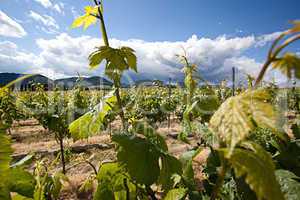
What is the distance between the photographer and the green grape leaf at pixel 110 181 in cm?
111

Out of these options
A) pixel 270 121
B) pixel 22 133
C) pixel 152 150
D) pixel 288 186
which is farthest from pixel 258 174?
pixel 22 133

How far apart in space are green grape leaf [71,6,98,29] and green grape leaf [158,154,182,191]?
0.63 metres

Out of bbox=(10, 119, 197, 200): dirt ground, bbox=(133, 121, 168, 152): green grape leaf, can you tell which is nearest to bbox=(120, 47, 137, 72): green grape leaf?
bbox=(133, 121, 168, 152): green grape leaf

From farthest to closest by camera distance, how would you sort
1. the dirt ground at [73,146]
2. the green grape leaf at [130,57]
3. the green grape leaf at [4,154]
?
the dirt ground at [73,146] < the green grape leaf at [130,57] < the green grape leaf at [4,154]

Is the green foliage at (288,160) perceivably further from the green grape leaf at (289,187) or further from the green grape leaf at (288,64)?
the green grape leaf at (288,64)

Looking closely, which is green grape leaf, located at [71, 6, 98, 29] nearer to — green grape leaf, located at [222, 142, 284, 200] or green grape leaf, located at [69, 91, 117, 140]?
green grape leaf, located at [69, 91, 117, 140]

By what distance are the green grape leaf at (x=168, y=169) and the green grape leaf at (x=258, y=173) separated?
0.42 m

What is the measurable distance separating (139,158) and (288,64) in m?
0.60

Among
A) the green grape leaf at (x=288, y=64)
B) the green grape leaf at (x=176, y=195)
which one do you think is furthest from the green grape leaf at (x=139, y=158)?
the green grape leaf at (x=288, y=64)

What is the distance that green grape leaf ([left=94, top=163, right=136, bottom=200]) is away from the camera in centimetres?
111

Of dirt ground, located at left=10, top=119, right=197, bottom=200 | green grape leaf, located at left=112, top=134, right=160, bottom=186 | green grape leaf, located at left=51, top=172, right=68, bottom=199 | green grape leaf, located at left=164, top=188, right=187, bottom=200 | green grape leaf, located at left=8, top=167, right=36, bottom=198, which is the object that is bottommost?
dirt ground, located at left=10, top=119, right=197, bottom=200

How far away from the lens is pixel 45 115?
687cm

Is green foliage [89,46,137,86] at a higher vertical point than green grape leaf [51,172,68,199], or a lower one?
higher

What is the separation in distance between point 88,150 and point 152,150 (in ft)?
28.6
